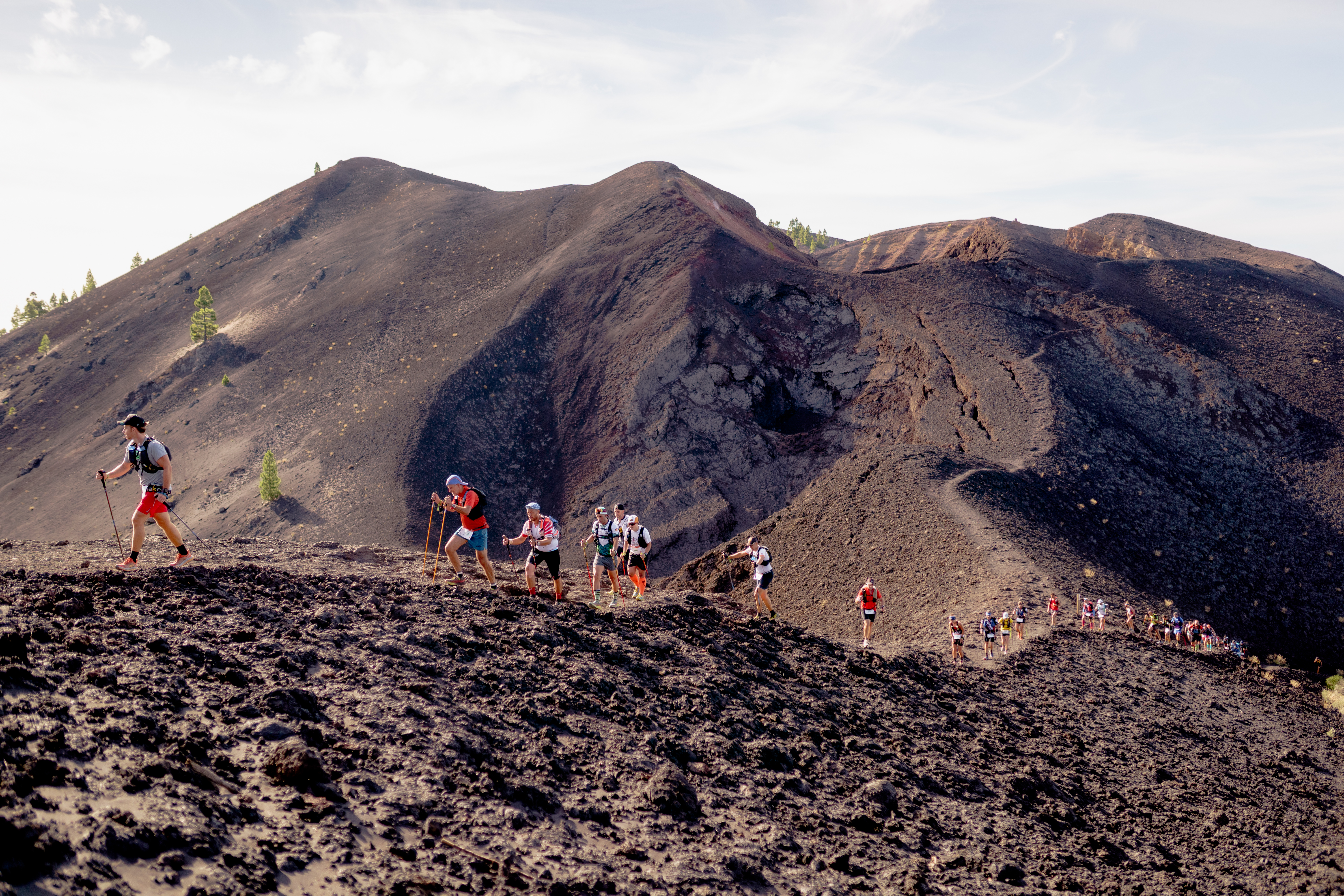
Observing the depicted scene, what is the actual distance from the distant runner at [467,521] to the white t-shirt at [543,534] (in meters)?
0.82

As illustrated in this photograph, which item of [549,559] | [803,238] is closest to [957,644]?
[549,559]

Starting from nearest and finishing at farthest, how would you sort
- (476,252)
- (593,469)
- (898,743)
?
(898,743), (593,469), (476,252)

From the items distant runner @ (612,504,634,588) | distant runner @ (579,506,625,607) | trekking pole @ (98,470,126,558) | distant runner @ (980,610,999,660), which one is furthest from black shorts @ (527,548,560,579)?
distant runner @ (980,610,999,660)

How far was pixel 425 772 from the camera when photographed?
25.8 ft

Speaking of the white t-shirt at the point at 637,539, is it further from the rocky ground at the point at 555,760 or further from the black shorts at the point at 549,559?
the black shorts at the point at 549,559

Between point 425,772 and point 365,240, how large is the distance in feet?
207

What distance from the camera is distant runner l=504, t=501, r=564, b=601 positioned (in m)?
14.8

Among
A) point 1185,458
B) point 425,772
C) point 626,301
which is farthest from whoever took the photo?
point 626,301

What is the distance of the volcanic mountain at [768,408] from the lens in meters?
28.9

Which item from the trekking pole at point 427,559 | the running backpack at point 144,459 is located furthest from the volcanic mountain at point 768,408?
the running backpack at point 144,459

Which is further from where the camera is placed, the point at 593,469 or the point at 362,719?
the point at 593,469

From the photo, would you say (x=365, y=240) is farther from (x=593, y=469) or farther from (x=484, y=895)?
(x=484, y=895)

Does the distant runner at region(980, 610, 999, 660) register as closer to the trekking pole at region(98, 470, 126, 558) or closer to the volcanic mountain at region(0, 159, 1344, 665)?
the volcanic mountain at region(0, 159, 1344, 665)

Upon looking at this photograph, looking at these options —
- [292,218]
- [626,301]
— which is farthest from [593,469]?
[292,218]
